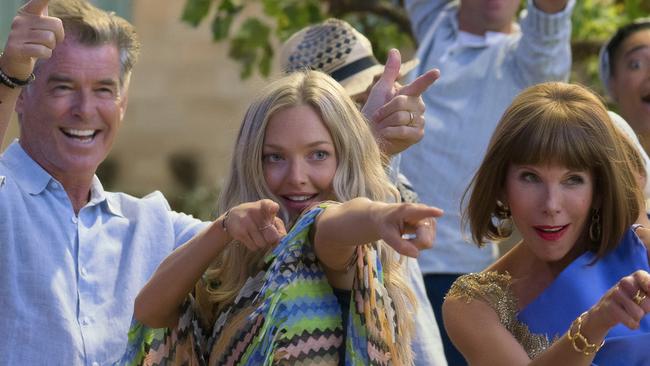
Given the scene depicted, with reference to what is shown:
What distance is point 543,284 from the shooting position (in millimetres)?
4016

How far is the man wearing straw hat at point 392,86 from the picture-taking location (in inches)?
168

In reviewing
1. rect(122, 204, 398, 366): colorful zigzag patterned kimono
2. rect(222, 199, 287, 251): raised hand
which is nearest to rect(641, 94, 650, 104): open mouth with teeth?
rect(122, 204, 398, 366): colorful zigzag patterned kimono

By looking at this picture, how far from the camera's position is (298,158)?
3.83 m

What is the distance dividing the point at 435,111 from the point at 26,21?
2.76 meters

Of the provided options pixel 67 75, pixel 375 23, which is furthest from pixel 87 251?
pixel 375 23

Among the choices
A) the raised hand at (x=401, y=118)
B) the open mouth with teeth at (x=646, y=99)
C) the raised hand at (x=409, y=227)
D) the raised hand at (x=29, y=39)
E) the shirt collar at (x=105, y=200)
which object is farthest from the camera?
the open mouth with teeth at (x=646, y=99)

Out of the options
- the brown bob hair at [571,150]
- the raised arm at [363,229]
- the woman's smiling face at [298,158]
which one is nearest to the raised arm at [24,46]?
the woman's smiling face at [298,158]

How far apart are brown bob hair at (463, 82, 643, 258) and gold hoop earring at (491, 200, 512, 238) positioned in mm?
19

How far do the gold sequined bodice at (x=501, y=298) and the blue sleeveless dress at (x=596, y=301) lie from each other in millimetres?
21

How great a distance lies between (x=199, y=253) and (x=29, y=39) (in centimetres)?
68

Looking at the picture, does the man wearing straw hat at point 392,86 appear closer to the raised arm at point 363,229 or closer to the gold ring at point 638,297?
the raised arm at point 363,229

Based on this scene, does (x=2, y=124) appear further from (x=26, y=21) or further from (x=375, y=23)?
(x=375, y=23)

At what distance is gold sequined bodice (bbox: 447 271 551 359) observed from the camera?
12.7ft

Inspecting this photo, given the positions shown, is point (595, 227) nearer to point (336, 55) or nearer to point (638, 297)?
point (638, 297)
